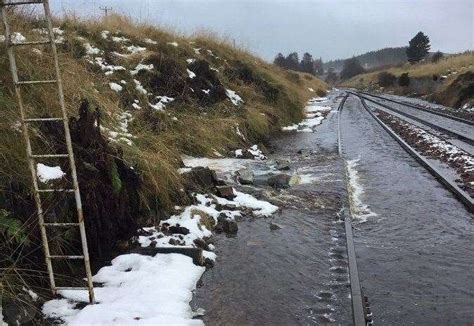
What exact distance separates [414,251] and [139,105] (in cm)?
791

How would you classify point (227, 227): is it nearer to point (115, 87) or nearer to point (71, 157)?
point (71, 157)

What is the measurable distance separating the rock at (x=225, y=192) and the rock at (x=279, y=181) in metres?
1.64

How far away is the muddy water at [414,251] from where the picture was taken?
4926mm

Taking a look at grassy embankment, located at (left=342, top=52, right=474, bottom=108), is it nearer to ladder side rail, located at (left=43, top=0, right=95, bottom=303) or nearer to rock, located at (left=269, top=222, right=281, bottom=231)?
rock, located at (left=269, top=222, right=281, bottom=231)

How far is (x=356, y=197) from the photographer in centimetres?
945

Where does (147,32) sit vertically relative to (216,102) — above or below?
above

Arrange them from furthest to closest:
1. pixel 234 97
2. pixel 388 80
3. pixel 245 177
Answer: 1. pixel 388 80
2. pixel 234 97
3. pixel 245 177

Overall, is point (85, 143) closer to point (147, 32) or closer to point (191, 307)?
point (191, 307)

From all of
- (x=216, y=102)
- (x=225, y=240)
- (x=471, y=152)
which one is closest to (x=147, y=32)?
(x=216, y=102)

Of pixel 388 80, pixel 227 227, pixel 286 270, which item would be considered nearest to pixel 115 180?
pixel 227 227

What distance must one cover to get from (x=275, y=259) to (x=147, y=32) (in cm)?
1344

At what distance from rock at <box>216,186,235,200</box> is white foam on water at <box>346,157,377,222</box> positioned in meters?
2.13

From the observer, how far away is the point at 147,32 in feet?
58.0

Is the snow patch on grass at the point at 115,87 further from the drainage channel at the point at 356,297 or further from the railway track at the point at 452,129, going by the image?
the railway track at the point at 452,129
